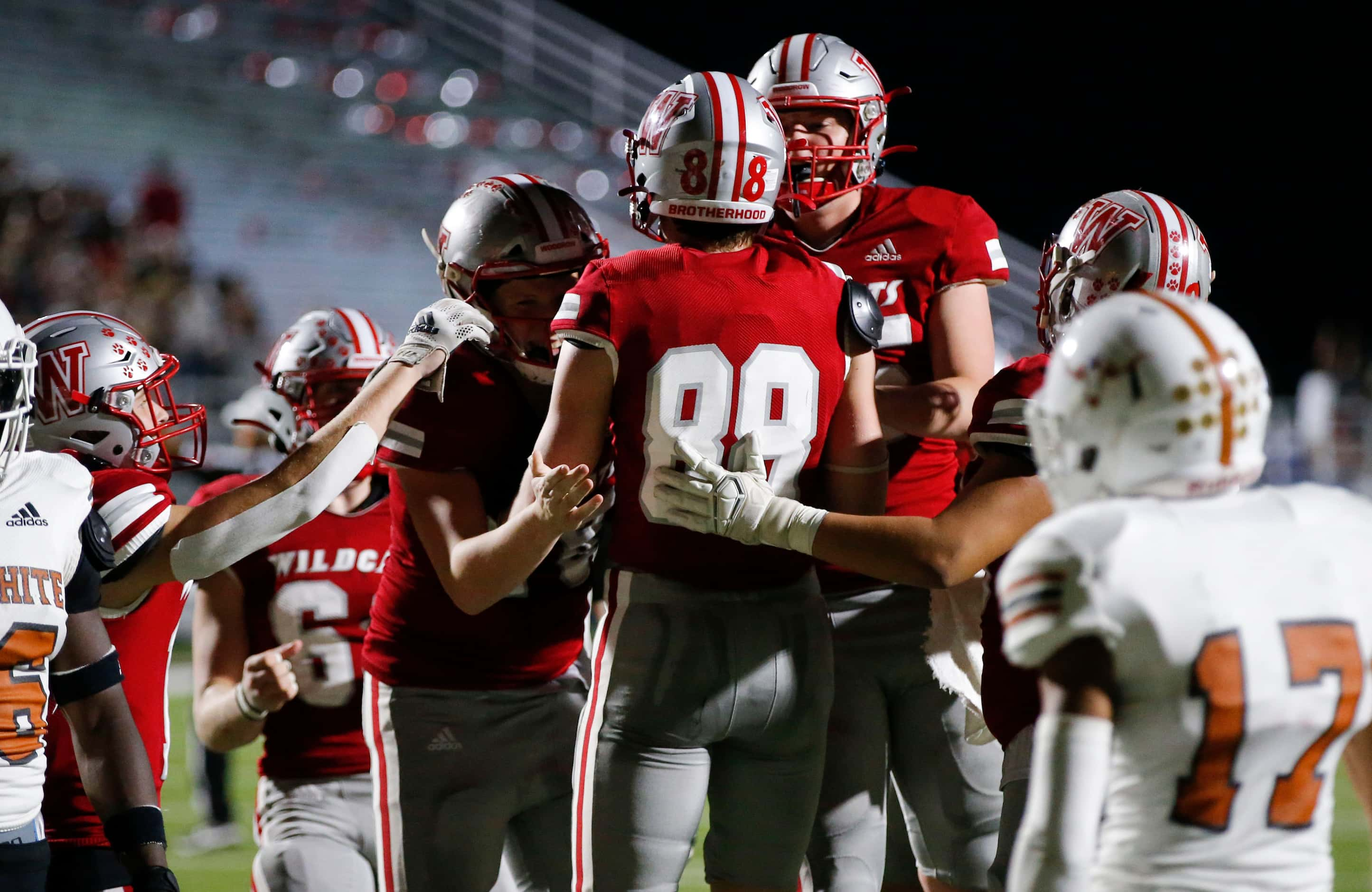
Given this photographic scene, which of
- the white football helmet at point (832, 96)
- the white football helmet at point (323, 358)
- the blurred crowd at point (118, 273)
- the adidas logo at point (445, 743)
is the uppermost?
the blurred crowd at point (118, 273)

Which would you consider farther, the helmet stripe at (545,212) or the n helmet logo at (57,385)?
the helmet stripe at (545,212)

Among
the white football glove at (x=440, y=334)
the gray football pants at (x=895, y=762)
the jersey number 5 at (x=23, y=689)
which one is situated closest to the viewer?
the jersey number 5 at (x=23, y=689)

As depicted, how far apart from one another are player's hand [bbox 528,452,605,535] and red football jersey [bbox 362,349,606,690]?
0.37m

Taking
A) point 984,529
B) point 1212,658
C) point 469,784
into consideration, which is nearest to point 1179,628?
point 1212,658

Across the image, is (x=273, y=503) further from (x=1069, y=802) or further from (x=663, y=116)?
(x=1069, y=802)

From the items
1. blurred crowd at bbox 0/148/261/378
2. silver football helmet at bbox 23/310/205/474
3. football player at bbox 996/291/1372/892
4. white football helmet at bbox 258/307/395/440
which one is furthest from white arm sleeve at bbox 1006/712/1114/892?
blurred crowd at bbox 0/148/261/378

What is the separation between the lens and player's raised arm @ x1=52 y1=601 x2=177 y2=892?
227 cm

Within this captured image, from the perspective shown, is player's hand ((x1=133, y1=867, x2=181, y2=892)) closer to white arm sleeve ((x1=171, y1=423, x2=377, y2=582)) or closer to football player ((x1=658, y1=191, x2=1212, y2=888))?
white arm sleeve ((x1=171, y1=423, x2=377, y2=582))

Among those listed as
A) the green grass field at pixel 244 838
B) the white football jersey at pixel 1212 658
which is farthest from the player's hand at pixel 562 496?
the green grass field at pixel 244 838

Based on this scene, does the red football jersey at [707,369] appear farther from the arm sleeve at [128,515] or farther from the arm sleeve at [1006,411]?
the arm sleeve at [128,515]

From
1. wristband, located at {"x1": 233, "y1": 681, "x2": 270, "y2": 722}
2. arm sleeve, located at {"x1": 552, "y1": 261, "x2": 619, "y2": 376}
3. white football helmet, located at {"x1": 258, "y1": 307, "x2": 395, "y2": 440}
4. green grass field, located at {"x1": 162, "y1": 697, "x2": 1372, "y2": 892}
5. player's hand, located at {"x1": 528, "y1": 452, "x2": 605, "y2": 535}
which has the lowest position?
green grass field, located at {"x1": 162, "y1": 697, "x2": 1372, "y2": 892}

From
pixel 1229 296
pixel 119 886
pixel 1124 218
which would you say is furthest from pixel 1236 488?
pixel 1229 296

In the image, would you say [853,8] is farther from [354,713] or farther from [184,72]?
[354,713]

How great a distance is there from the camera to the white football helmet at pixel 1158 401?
5.28 ft
